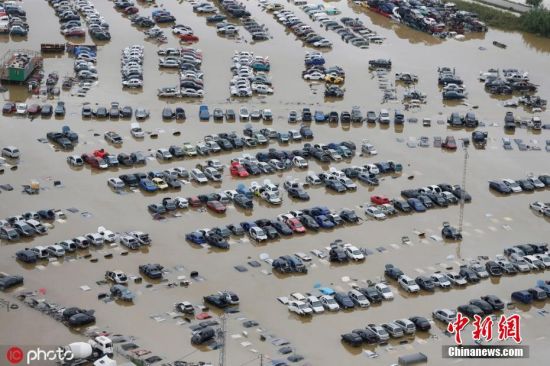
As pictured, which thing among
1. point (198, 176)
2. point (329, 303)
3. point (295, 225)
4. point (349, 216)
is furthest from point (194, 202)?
point (329, 303)

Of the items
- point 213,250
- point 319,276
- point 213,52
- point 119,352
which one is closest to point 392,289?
point 319,276

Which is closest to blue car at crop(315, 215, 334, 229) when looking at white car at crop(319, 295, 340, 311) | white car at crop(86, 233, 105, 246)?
white car at crop(319, 295, 340, 311)

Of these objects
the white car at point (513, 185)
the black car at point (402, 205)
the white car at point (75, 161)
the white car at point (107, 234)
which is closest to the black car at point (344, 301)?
the black car at point (402, 205)

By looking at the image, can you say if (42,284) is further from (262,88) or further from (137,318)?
(262,88)

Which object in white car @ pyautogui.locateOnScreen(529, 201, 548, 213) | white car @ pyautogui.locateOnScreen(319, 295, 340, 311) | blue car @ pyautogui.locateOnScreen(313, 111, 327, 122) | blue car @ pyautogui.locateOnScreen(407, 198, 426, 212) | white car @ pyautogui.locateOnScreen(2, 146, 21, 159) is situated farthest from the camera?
blue car @ pyautogui.locateOnScreen(313, 111, 327, 122)

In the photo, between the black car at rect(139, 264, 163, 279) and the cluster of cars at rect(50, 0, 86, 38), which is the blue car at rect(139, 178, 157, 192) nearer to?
the black car at rect(139, 264, 163, 279)

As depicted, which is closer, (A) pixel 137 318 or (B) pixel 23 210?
(A) pixel 137 318
